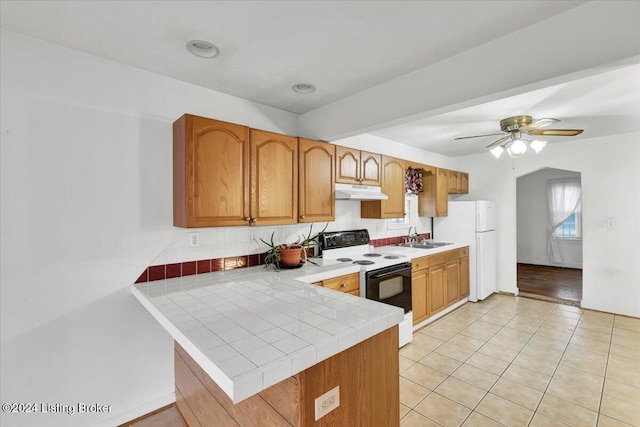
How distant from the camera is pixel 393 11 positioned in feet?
4.78

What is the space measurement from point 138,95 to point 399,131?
2.70m

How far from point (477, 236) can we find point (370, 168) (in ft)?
7.48

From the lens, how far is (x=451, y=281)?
407 cm

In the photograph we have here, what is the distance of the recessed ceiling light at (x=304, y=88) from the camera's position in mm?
2314

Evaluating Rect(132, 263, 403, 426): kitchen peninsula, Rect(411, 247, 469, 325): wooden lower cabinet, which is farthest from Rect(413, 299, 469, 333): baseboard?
Rect(132, 263, 403, 426): kitchen peninsula

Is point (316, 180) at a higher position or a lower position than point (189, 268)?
higher

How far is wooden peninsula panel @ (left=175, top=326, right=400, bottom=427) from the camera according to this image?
1.11 m

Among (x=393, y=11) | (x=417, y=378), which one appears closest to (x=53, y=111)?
(x=393, y=11)

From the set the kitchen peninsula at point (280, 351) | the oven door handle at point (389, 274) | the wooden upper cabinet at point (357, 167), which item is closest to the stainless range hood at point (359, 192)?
the wooden upper cabinet at point (357, 167)

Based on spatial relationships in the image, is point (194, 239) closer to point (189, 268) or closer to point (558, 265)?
point (189, 268)

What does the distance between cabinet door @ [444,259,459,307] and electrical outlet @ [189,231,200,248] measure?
124 inches

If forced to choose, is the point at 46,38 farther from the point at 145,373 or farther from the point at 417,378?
the point at 417,378

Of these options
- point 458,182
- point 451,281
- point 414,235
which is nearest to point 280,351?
point 451,281

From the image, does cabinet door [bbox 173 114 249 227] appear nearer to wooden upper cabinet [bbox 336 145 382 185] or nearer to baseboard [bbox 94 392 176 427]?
wooden upper cabinet [bbox 336 145 382 185]
